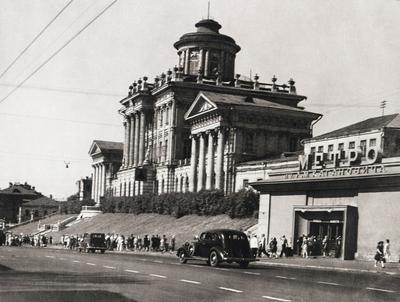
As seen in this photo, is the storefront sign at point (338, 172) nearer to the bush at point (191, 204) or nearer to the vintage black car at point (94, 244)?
the bush at point (191, 204)

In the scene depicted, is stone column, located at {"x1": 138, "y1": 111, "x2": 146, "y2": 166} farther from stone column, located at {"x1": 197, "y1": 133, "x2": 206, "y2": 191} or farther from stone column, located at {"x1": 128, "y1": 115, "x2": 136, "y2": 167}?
stone column, located at {"x1": 197, "y1": 133, "x2": 206, "y2": 191}

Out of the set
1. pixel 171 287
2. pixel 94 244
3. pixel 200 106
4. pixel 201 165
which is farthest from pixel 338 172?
pixel 200 106

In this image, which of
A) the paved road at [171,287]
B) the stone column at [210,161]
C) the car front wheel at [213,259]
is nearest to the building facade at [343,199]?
the car front wheel at [213,259]

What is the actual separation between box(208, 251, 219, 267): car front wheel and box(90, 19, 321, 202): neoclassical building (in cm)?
4031

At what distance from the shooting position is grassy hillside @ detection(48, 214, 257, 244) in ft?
195

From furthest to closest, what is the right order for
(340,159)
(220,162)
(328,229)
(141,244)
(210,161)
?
1. (210,161)
2. (220,162)
3. (141,244)
4. (340,159)
5. (328,229)

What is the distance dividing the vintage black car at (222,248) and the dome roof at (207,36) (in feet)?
222

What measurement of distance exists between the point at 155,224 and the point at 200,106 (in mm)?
15207

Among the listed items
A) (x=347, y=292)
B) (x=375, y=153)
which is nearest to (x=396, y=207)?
(x=375, y=153)

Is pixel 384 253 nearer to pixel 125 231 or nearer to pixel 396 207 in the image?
pixel 396 207

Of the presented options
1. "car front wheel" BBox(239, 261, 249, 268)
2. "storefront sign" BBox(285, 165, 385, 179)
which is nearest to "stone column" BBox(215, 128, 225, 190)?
"storefront sign" BBox(285, 165, 385, 179)

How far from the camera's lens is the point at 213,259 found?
30469 mm

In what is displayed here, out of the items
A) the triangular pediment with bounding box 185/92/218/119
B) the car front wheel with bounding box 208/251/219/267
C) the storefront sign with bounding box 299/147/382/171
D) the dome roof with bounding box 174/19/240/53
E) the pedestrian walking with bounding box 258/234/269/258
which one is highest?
the dome roof with bounding box 174/19/240/53

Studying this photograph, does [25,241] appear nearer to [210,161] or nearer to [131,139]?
[210,161]
